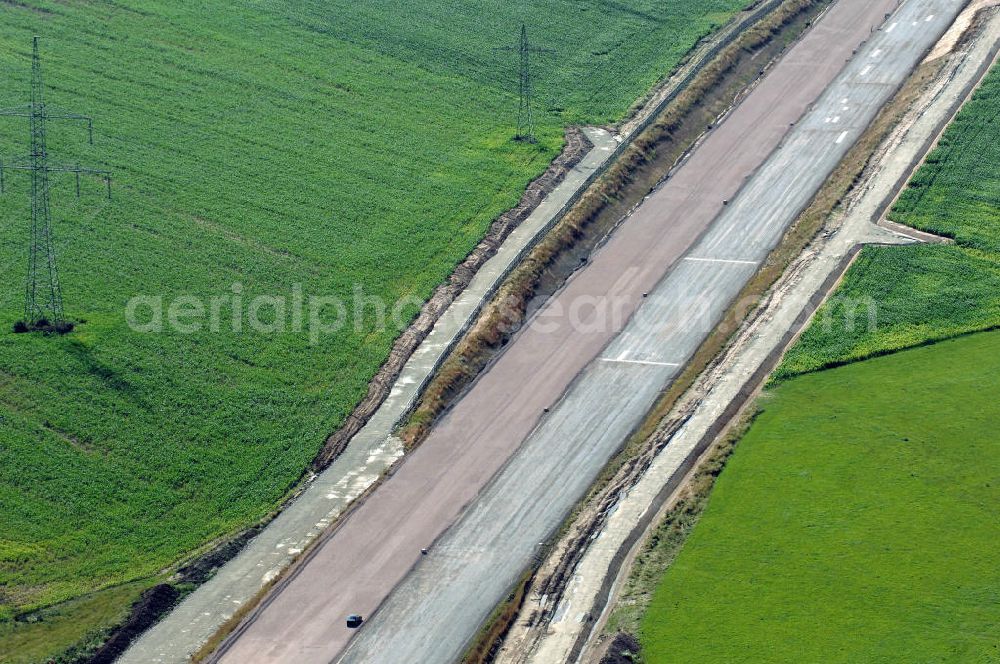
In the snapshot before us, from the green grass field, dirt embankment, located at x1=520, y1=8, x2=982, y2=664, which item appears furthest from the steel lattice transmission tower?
the green grass field

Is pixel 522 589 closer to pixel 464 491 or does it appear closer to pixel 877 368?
pixel 464 491

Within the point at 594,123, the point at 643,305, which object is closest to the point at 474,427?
the point at 643,305

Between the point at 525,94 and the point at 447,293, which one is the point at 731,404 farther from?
the point at 525,94

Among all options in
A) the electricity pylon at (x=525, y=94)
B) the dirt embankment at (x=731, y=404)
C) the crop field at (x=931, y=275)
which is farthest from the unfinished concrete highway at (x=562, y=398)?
the electricity pylon at (x=525, y=94)

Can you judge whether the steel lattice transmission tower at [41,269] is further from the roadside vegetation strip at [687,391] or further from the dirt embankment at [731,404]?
the dirt embankment at [731,404]

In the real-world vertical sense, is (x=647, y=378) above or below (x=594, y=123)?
below

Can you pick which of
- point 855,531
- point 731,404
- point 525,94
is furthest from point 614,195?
point 855,531
